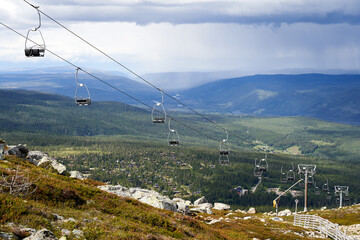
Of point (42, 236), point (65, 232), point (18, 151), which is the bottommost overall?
point (18, 151)

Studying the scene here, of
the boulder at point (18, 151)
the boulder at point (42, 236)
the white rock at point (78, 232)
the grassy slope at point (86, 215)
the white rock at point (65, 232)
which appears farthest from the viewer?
the boulder at point (18, 151)

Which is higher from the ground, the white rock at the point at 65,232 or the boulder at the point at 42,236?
the boulder at the point at 42,236

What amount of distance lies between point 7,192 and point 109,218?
6.94 metres

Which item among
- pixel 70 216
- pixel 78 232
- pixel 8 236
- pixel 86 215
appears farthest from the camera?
pixel 86 215

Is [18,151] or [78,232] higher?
[78,232]

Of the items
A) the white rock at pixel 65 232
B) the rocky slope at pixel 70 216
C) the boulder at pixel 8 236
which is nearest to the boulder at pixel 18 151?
the rocky slope at pixel 70 216

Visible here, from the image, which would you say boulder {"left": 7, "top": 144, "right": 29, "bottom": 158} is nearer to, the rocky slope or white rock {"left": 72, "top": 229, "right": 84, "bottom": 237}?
the rocky slope

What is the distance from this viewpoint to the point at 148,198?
1850 inches

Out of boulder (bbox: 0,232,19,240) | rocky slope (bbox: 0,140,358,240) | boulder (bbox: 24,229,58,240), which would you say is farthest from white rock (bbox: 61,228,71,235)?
boulder (bbox: 0,232,19,240)

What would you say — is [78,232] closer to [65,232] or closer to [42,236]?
[65,232]

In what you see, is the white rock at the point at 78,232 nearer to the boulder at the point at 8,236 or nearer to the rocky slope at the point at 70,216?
the rocky slope at the point at 70,216

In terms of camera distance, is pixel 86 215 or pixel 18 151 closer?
pixel 86 215

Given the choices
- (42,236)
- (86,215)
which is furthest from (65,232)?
(86,215)

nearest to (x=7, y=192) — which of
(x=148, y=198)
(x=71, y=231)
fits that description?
(x=71, y=231)
